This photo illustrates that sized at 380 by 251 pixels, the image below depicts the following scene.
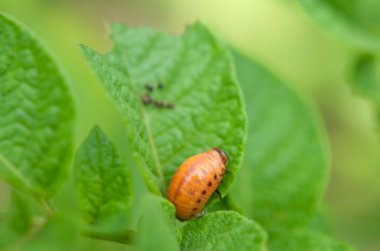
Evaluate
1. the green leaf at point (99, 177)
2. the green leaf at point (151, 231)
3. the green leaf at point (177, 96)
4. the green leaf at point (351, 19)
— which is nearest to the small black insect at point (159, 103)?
the green leaf at point (177, 96)

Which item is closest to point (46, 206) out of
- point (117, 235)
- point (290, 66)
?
point (117, 235)

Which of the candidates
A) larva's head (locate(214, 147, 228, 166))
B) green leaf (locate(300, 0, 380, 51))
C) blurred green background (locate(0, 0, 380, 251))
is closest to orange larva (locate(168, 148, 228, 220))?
larva's head (locate(214, 147, 228, 166))

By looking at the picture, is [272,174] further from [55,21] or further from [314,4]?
[55,21]

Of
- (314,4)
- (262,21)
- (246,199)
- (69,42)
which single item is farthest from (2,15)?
(262,21)

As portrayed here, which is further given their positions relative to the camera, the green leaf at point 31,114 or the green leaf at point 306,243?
the green leaf at point 306,243

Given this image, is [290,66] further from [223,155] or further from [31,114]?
[31,114]

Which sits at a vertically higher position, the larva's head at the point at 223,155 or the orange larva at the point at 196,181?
the larva's head at the point at 223,155

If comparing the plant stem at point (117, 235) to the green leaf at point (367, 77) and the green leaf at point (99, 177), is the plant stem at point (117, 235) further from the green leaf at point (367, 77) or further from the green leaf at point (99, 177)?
the green leaf at point (367, 77)
